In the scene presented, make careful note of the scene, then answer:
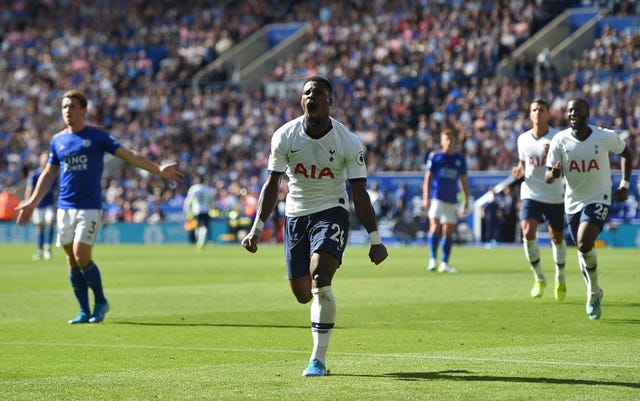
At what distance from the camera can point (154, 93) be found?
2254 inches

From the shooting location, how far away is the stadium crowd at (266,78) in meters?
45.0

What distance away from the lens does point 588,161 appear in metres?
15.0

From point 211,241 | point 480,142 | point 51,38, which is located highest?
point 51,38

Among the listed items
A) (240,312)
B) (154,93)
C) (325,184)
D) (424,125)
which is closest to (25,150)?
(154,93)

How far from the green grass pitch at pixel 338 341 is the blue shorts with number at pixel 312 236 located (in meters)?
0.92

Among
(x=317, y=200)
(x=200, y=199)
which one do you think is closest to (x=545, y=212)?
(x=317, y=200)

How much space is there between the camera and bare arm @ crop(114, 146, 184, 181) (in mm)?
13109

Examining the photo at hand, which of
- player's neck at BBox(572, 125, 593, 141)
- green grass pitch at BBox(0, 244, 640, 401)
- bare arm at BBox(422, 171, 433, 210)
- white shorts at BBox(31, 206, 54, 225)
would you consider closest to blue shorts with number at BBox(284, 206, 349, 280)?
green grass pitch at BBox(0, 244, 640, 401)

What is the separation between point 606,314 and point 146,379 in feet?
23.8

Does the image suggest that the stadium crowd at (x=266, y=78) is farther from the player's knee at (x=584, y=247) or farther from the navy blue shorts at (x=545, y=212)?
the player's knee at (x=584, y=247)

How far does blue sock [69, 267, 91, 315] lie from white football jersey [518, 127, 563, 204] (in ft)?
21.1

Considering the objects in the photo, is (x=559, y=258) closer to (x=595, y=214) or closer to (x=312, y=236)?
(x=595, y=214)

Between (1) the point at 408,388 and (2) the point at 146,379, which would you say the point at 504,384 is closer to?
(1) the point at 408,388

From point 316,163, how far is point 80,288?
611 centimetres
